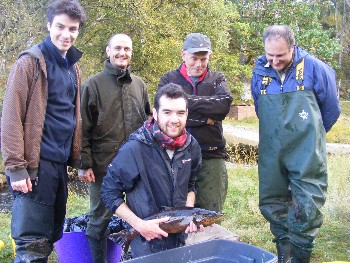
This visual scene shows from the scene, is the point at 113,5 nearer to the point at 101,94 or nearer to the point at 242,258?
the point at 101,94

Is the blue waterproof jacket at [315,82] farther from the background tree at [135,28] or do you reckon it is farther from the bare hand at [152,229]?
the background tree at [135,28]

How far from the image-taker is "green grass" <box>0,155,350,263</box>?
4875mm

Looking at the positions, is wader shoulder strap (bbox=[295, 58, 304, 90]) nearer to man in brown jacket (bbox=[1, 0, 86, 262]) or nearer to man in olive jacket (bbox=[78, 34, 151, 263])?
man in olive jacket (bbox=[78, 34, 151, 263])

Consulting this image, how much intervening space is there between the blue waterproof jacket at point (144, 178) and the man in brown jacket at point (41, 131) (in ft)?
1.69

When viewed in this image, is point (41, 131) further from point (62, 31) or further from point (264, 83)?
point (264, 83)

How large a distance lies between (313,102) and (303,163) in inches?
18.3

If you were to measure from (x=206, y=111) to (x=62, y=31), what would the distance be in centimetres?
132

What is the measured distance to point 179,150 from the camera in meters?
3.07

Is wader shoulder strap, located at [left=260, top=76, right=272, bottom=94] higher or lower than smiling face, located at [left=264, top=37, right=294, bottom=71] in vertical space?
lower

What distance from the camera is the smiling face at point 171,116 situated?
9.94 ft

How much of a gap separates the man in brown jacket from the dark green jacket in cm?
54

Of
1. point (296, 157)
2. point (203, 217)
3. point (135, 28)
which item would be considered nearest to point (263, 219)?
point (296, 157)

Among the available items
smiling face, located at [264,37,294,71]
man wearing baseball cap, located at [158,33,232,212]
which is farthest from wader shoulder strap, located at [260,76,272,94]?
man wearing baseball cap, located at [158,33,232,212]

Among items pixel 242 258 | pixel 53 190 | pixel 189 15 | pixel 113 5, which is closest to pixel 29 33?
pixel 113 5
